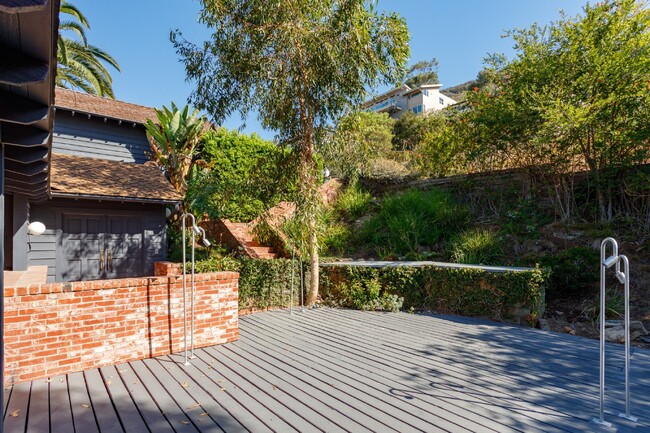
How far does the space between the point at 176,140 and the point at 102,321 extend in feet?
24.3

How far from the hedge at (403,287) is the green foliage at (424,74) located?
137 feet

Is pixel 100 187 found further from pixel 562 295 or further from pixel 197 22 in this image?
pixel 562 295

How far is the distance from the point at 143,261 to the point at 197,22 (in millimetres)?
5494

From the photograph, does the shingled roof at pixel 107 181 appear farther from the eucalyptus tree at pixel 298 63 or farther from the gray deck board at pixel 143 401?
the gray deck board at pixel 143 401

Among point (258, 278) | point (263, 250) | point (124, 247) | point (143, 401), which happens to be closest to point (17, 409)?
point (143, 401)

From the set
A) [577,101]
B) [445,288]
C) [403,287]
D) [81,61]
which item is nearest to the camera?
[445,288]

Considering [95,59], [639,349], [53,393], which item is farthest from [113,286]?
[95,59]

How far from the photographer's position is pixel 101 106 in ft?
39.0

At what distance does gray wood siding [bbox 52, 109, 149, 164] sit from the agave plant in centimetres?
112

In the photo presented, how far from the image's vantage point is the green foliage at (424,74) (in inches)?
1818

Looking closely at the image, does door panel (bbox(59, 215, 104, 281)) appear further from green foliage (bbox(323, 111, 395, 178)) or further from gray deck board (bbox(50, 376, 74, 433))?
green foliage (bbox(323, 111, 395, 178))

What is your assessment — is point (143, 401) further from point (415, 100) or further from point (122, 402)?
point (415, 100)

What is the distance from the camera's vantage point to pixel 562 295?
6836 mm

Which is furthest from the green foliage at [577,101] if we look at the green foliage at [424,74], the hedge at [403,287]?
the green foliage at [424,74]
